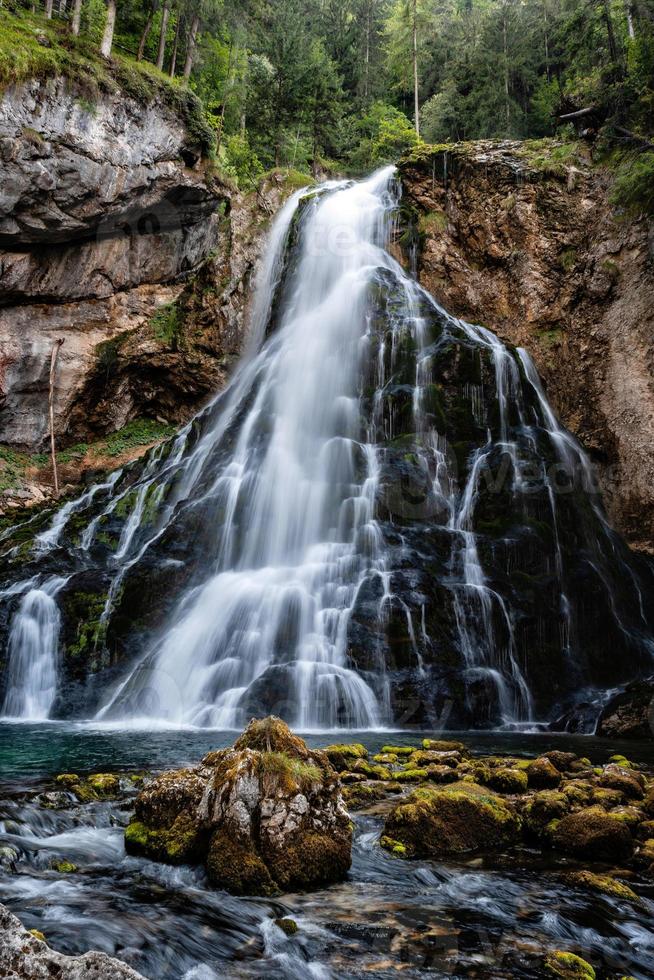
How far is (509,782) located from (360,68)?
46038 millimetres

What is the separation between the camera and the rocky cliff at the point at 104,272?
19797 mm

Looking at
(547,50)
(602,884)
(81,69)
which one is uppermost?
(547,50)

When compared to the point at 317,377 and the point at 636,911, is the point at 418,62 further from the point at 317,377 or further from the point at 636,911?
the point at 636,911

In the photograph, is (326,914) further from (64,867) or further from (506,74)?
(506,74)

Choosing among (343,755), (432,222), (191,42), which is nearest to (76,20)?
(191,42)

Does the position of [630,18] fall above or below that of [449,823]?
above

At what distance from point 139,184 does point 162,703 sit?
17957mm

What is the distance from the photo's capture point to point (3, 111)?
18.5 m

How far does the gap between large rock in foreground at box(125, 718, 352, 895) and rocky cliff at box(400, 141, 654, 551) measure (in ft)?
49.5

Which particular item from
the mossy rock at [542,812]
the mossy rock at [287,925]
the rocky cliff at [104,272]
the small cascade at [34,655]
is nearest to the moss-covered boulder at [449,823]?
the mossy rock at [542,812]

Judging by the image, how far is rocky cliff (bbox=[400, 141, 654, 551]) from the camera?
17984mm

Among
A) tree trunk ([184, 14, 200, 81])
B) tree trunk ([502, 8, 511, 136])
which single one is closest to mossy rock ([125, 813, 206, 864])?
tree trunk ([184, 14, 200, 81])

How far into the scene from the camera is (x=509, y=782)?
20.5 feet

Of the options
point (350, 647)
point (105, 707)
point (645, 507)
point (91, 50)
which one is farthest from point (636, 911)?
point (91, 50)
